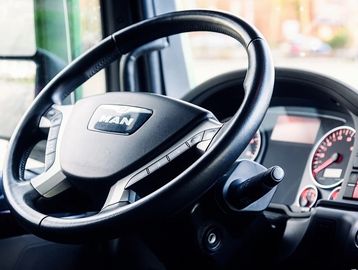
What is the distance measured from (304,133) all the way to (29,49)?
81 centimetres

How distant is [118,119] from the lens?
3.73 feet

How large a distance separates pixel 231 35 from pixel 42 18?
0.91m

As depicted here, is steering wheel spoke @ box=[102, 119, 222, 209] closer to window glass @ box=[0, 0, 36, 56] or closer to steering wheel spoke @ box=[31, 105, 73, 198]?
steering wheel spoke @ box=[31, 105, 73, 198]

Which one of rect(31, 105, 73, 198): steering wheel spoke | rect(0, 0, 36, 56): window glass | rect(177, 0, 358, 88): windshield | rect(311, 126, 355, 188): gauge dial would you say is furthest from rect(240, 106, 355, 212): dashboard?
rect(0, 0, 36, 56): window glass

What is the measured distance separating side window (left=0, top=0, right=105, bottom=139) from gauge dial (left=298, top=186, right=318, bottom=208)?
26.2 inches

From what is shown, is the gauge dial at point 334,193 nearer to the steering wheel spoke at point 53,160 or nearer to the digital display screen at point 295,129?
the digital display screen at point 295,129

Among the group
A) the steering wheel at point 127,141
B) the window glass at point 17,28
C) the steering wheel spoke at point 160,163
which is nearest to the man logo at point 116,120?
the steering wheel at point 127,141

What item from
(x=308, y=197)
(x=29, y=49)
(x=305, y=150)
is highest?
(x=29, y=49)

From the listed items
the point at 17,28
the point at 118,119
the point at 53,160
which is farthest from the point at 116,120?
the point at 17,28

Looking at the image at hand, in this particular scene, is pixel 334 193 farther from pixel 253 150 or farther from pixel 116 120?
pixel 116 120

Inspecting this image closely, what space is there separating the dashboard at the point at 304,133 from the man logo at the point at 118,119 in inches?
16.7

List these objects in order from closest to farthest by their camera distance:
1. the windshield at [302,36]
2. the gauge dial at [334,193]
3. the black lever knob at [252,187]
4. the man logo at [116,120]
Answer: the black lever knob at [252,187] → the man logo at [116,120] → the gauge dial at [334,193] → the windshield at [302,36]

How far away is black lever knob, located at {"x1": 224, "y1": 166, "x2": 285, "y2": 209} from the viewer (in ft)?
3.32

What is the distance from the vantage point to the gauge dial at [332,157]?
1.50 metres
